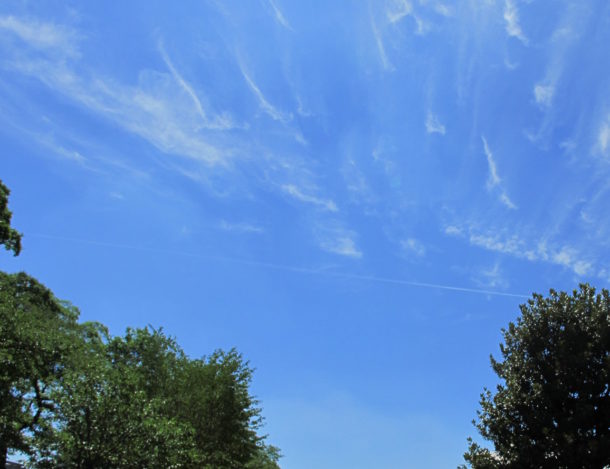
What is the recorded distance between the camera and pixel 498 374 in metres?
29.3

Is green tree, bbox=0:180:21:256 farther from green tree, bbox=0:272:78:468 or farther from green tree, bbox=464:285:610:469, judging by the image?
green tree, bbox=464:285:610:469

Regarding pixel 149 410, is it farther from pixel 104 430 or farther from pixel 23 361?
pixel 23 361

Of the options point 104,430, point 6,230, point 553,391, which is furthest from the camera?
point 6,230

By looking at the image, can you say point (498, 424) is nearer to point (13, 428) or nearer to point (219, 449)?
point (219, 449)

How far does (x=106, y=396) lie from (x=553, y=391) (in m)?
22.8

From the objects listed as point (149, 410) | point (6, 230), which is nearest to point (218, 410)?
point (149, 410)

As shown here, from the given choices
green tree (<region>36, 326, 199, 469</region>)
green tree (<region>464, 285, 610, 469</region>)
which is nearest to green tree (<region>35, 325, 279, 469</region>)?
green tree (<region>36, 326, 199, 469</region>)

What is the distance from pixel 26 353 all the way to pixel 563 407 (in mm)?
30311

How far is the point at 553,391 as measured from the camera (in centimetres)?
2486

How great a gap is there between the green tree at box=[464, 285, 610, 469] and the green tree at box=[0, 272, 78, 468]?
2489 centimetres

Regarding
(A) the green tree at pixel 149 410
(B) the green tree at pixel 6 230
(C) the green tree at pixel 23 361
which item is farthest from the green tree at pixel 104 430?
(B) the green tree at pixel 6 230

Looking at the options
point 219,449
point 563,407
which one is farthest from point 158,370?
point 563,407

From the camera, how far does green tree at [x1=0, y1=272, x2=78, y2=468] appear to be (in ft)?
82.1

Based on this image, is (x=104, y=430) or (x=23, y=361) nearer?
(x=104, y=430)
